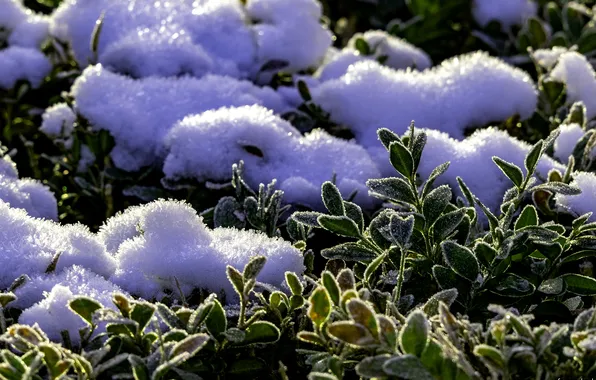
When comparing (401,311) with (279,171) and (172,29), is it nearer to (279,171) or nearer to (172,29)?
(279,171)

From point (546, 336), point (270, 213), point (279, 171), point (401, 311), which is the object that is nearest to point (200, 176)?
point (279, 171)

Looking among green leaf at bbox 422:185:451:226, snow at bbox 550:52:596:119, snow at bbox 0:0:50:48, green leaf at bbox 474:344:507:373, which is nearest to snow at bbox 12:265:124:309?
green leaf at bbox 422:185:451:226

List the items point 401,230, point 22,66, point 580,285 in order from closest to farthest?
point 401,230
point 580,285
point 22,66

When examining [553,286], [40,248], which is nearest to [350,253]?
[553,286]

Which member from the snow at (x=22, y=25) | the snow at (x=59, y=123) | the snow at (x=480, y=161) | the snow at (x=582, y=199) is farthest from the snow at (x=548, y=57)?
the snow at (x=22, y=25)

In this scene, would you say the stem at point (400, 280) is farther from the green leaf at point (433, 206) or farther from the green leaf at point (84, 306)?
the green leaf at point (84, 306)

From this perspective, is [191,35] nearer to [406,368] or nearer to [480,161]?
[480,161]
